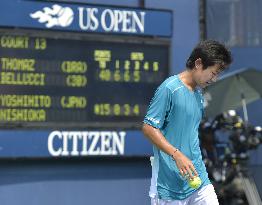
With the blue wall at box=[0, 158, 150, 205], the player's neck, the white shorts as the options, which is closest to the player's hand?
the white shorts

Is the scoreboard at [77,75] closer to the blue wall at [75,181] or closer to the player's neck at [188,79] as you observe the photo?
the blue wall at [75,181]

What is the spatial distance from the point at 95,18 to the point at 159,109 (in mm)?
3366

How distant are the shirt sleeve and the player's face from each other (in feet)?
0.88

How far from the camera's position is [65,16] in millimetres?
7301

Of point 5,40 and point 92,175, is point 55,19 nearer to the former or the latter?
point 5,40

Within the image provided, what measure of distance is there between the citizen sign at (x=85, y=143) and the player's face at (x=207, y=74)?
298 cm

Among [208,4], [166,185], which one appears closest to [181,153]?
[166,185]

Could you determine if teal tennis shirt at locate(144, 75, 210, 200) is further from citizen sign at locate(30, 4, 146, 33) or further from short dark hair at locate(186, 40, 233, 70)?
citizen sign at locate(30, 4, 146, 33)

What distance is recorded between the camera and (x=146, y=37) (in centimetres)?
770

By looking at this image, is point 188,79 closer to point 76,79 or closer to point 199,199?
point 199,199

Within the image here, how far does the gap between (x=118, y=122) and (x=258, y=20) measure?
2684 millimetres

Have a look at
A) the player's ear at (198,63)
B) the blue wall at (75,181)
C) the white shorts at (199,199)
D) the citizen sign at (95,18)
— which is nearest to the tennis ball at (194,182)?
the white shorts at (199,199)

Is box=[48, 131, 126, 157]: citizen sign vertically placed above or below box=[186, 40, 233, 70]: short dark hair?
below

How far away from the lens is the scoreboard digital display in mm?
6984
